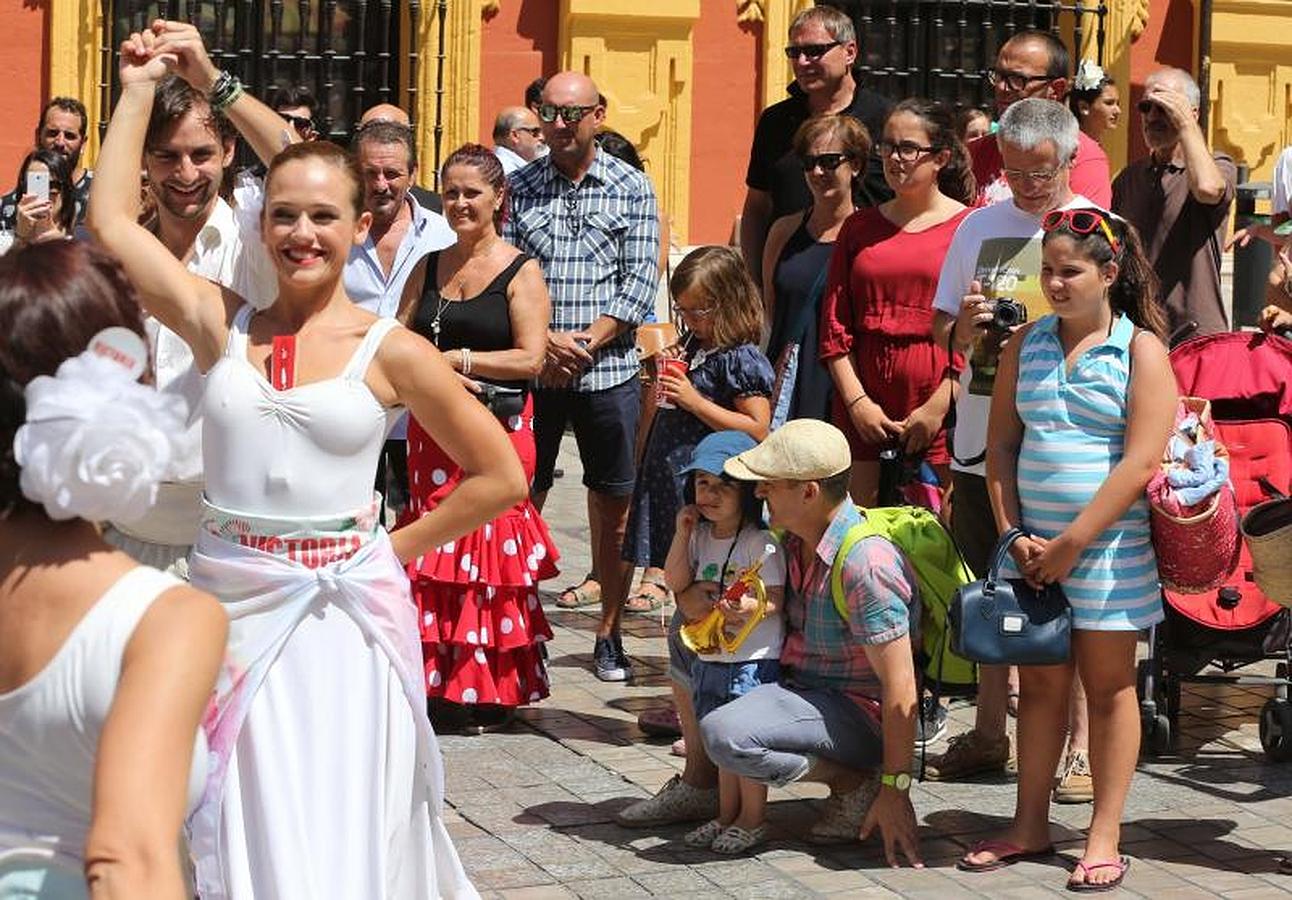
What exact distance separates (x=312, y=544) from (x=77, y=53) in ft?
36.3

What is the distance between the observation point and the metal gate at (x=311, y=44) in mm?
15344

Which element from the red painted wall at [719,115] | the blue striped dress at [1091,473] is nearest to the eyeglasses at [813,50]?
the blue striped dress at [1091,473]

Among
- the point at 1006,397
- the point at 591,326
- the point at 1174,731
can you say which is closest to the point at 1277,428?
the point at 1174,731

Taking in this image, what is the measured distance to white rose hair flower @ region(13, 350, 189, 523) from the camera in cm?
272

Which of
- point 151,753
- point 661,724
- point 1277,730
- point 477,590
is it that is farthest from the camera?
point 477,590

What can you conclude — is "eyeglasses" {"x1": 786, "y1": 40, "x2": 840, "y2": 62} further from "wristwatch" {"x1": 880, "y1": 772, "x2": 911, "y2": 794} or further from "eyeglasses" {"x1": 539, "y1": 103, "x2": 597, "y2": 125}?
"wristwatch" {"x1": 880, "y1": 772, "x2": 911, "y2": 794}

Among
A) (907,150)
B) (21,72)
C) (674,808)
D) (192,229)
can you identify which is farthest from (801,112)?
(21,72)

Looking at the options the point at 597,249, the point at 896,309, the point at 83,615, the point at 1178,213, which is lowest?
the point at 83,615

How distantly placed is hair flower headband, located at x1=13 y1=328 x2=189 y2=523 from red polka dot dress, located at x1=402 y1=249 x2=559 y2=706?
4809 mm

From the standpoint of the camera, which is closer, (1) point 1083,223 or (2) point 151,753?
(2) point 151,753

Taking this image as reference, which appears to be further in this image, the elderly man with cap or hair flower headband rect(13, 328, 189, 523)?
the elderly man with cap

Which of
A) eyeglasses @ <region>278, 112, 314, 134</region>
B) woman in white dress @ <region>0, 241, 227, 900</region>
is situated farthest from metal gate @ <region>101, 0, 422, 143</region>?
woman in white dress @ <region>0, 241, 227, 900</region>

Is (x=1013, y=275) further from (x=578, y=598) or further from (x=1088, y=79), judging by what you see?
(x=578, y=598)

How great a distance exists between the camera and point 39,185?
29.2 ft
